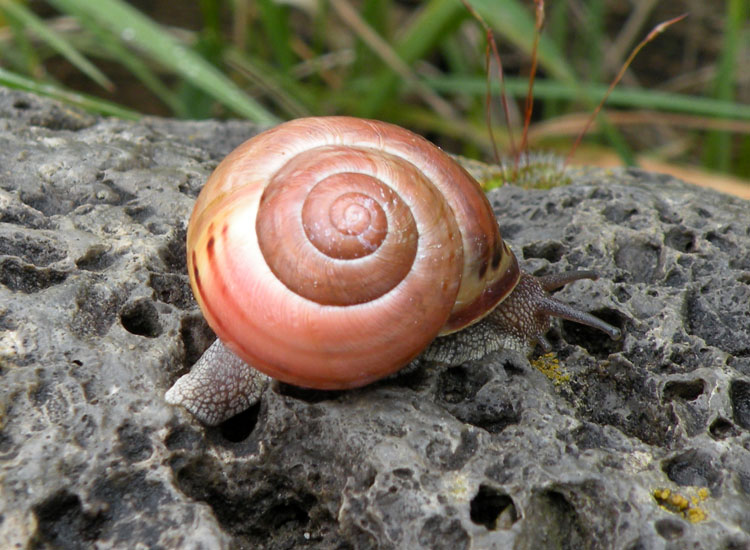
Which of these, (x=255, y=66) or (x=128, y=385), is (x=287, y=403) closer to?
(x=128, y=385)

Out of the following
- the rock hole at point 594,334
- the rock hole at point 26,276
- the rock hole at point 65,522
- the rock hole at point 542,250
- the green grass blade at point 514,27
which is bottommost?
the rock hole at point 65,522

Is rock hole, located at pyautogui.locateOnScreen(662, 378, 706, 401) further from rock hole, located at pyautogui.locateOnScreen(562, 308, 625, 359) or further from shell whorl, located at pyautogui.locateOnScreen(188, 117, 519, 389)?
shell whorl, located at pyautogui.locateOnScreen(188, 117, 519, 389)

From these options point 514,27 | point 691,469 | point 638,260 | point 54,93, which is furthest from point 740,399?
point 54,93

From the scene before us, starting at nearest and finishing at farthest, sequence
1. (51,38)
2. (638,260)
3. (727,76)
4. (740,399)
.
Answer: (740,399) < (638,260) < (51,38) < (727,76)

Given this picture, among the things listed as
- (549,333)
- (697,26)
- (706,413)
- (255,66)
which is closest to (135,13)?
(255,66)

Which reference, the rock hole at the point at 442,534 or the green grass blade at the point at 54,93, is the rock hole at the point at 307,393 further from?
the green grass blade at the point at 54,93

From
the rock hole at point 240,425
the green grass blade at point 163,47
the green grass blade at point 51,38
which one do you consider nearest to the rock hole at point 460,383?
the rock hole at point 240,425

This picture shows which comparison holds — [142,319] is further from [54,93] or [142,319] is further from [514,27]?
[514,27]
